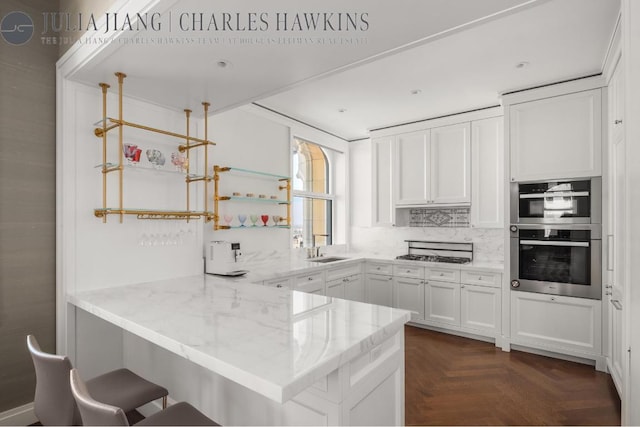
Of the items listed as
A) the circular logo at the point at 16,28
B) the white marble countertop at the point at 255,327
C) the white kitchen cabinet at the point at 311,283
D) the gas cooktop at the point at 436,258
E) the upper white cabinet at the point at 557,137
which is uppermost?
the circular logo at the point at 16,28

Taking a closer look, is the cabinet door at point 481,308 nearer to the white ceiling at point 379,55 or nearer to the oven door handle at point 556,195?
the oven door handle at point 556,195

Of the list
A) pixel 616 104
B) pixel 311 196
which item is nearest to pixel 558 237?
pixel 616 104

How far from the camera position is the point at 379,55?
1842mm

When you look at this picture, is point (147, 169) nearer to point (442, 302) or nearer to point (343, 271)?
point (343, 271)

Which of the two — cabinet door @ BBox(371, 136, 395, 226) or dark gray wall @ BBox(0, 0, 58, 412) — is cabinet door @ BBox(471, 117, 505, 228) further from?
dark gray wall @ BBox(0, 0, 58, 412)

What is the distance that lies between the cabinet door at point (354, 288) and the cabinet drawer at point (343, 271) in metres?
0.06

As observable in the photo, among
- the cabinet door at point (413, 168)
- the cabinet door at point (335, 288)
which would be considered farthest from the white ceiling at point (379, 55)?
the cabinet door at point (335, 288)

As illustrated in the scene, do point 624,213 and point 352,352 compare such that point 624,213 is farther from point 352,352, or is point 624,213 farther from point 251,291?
point 251,291

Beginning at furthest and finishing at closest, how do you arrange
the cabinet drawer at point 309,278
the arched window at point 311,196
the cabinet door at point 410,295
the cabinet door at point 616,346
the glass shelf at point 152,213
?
the arched window at point 311,196 < the cabinet door at point 410,295 < the cabinet drawer at point 309,278 < the cabinet door at point 616,346 < the glass shelf at point 152,213

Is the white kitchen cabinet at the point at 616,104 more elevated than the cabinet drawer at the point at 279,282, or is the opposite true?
the white kitchen cabinet at the point at 616,104

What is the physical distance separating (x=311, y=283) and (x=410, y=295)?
1.37 m

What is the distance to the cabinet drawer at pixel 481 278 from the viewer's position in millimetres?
3605

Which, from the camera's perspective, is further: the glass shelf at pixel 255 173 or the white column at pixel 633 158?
the glass shelf at pixel 255 173

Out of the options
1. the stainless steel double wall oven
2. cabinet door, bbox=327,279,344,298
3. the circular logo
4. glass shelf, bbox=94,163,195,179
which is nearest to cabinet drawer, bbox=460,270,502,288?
the stainless steel double wall oven
